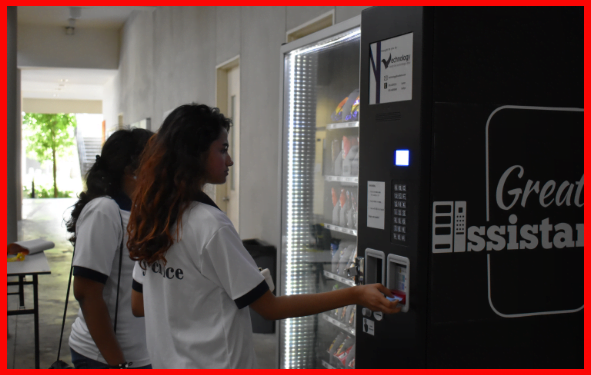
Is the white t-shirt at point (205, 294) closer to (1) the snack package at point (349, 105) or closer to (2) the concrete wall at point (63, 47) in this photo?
(1) the snack package at point (349, 105)

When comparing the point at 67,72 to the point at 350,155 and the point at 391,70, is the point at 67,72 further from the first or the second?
the point at 391,70

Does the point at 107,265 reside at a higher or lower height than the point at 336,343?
higher

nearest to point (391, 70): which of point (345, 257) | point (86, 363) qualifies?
point (345, 257)

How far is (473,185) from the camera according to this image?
1896 mm

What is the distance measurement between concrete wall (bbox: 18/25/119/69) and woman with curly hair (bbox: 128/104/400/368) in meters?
12.2

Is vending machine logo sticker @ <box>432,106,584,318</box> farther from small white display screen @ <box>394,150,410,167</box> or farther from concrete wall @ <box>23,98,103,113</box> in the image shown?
concrete wall @ <box>23,98,103,113</box>

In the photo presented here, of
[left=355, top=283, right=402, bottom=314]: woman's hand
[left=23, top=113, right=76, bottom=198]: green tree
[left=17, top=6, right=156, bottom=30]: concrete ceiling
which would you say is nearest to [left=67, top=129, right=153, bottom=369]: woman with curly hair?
[left=355, top=283, right=402, bottom=314]: woman's hand

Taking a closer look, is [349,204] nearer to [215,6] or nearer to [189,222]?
[189,222]

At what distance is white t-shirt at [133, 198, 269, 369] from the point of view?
1466mm

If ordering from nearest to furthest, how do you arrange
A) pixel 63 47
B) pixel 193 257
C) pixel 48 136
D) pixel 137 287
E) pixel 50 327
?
1. pixel 193 257
2. pixel 137 287
3. pixel 50 327
4. pixel 63 47
5. pixel 48 136

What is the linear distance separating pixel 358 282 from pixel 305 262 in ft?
3.28

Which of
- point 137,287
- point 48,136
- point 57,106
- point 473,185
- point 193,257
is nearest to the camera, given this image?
point 193,257

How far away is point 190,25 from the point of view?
24.7 ft

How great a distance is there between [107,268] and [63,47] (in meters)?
12.0
